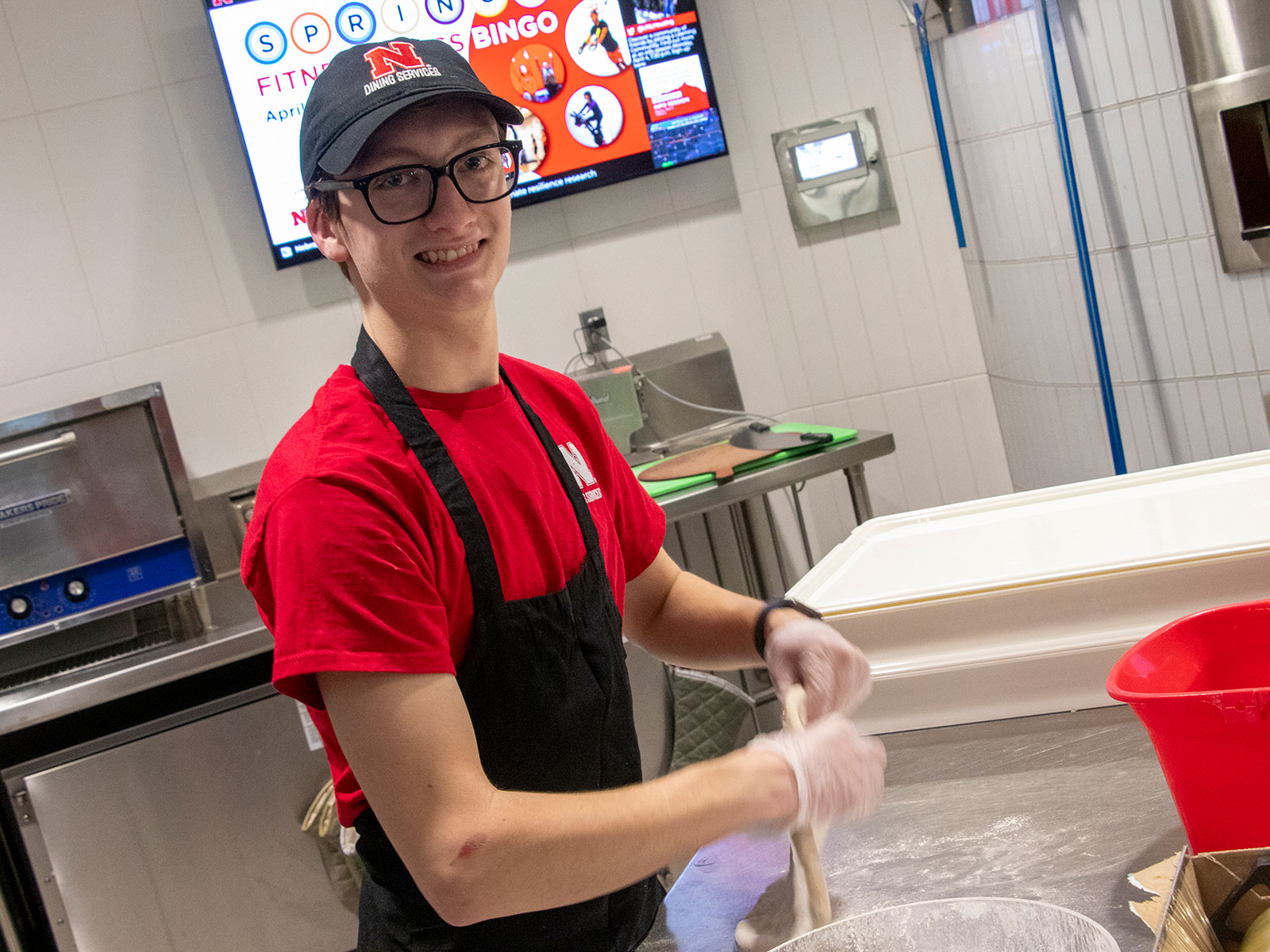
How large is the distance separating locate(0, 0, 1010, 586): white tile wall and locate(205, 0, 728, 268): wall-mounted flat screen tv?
91 mm

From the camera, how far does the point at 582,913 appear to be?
1.07 m

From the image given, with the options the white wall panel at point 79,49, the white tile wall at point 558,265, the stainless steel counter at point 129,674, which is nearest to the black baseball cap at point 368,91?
the stainless steel counter at point 129,674

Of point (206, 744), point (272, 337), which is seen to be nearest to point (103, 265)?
point (272, 337)

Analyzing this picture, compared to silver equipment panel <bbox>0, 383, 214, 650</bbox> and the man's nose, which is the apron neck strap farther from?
silver equipment panel <bbox>0, 383, 214, 650</bbox>

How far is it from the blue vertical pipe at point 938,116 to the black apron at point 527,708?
2027 millimetres

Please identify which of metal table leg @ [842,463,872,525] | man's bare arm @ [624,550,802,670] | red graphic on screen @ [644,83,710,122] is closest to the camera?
man's bare arm @ [624,550,802,670]

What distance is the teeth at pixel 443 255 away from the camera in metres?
1.02

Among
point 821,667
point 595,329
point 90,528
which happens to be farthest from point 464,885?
point 595,329

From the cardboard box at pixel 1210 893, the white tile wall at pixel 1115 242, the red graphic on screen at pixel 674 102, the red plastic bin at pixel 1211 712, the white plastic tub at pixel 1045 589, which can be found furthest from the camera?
the red graphic on screen at pixel 674 102

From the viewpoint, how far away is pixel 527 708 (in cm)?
103

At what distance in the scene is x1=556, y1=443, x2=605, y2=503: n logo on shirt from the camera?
1.17m

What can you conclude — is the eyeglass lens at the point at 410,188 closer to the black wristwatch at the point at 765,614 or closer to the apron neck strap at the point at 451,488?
the apron neck strap at the point at 451,488

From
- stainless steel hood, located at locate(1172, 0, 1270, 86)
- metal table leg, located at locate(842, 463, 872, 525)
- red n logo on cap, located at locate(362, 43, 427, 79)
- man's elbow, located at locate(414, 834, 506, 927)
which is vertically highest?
red n logo on cap, located at locate(362, 43, 427, 79)

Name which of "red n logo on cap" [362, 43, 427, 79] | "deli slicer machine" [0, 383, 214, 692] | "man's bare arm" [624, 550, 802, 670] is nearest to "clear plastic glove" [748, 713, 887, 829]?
"man's bare arm" [624, 550, 802, 670]
